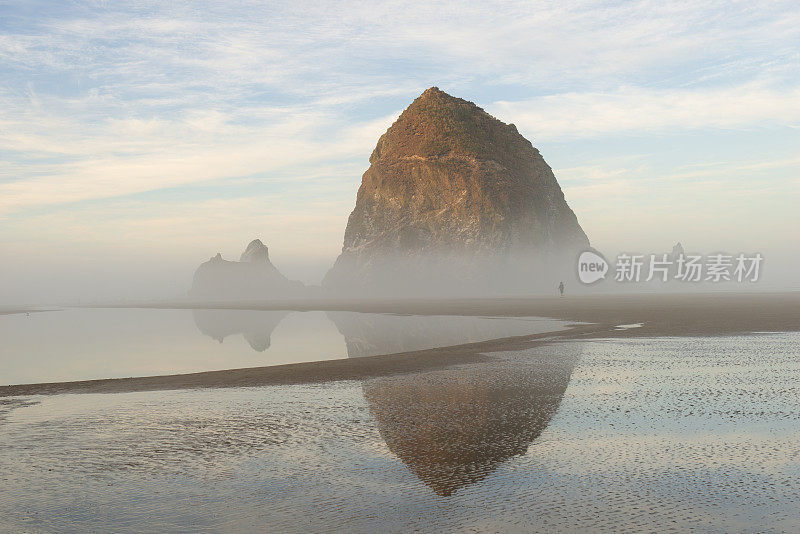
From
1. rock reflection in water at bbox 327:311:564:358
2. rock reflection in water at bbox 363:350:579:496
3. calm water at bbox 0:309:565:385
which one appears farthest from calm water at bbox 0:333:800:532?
rock reflection in water at bbox 327:311:564:358

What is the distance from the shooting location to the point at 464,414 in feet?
39.9

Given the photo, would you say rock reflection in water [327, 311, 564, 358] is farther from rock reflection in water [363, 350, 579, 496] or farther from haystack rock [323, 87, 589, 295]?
haystack rock [323, 87, 589, 295]

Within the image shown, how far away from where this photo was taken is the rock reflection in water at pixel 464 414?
8812mm

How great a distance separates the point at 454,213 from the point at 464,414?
431 feet

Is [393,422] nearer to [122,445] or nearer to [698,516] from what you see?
[122,445]

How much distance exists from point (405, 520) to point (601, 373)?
11.5m

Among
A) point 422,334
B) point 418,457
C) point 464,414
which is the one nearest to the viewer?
point 418,457

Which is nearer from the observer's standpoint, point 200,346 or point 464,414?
point 464,414

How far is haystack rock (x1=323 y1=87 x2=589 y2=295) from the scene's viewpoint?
139m

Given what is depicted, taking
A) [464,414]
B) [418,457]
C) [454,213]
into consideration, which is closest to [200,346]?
[464,414]

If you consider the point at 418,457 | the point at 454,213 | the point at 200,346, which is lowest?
the point at 200,346

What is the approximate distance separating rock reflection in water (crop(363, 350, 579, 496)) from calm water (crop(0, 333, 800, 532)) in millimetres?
54

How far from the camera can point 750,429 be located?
10.4 metres

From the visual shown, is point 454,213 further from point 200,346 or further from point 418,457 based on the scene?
point 418,457
